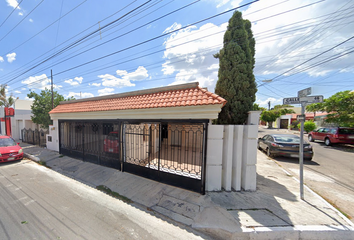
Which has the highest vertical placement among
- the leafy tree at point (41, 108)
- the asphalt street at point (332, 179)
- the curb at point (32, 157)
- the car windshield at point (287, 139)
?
the leafy tree at point (41, 108)

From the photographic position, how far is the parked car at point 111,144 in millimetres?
6020

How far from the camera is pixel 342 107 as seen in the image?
10.7 metres

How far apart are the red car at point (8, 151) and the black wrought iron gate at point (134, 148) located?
1.75 metres

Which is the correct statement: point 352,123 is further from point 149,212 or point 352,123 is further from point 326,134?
point 149,212

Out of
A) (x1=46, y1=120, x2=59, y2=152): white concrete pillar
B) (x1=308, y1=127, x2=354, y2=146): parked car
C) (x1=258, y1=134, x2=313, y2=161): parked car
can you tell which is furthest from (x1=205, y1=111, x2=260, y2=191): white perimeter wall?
(x1=308, y1=127, x2=354, y2=146): parked car

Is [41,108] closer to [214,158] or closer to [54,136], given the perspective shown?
[54,136]

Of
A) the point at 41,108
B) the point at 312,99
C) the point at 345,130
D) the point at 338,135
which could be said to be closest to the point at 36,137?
the point at 41,108

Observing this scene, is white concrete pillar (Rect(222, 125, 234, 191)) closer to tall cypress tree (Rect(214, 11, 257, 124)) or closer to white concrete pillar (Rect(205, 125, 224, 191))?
white concrete pillar (Rect(205, 125, 224, 191))

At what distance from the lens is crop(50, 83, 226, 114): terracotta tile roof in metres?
3.76

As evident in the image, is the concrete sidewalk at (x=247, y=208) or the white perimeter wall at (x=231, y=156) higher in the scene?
the white perimeter wall at (x=231, y=156)

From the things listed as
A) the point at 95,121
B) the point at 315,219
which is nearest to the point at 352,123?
the point at 315,219

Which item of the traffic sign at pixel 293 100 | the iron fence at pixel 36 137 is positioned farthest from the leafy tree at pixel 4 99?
the traffic sign at pixel 293 100

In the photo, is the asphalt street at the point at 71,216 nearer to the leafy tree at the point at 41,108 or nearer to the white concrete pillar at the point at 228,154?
the white concrete pillar at the point at 228,154

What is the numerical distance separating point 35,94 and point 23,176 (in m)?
8.07
